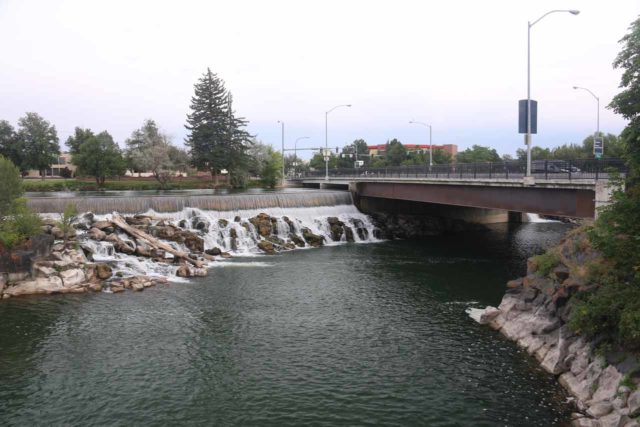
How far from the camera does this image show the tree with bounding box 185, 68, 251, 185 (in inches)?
3423

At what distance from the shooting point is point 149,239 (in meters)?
39.5

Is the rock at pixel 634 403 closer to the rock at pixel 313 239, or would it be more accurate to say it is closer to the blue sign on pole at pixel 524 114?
the blue sign on pole at pixel 524 114

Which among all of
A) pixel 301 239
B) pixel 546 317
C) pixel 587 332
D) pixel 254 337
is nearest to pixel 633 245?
pixel 587 332

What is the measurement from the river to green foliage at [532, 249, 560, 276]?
3.97m

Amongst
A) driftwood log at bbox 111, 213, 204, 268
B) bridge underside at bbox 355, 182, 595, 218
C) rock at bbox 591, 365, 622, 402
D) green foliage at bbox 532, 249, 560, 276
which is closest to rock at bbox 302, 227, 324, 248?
bridge underside at bbox 355, 182, 595, 218

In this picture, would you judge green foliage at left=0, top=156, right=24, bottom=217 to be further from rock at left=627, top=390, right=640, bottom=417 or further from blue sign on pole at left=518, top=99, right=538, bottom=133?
rock at left=627, top=390, right=640, bottom=417

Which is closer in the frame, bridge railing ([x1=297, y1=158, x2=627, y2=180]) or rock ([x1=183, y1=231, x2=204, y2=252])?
bridge railing ([x1=297, y1=158, x2=627, y2=180])

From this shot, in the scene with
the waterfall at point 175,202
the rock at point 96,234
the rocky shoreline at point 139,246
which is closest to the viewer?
the rocky shoreline at point 139,246

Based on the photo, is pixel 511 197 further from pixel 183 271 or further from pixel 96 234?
pixel 96 234

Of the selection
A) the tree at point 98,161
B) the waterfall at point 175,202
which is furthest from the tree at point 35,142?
the waterfall at point 175,202

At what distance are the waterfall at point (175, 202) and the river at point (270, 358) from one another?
16895 mm

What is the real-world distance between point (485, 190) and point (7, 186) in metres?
35.3

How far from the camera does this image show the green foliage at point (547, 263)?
23.3 metres

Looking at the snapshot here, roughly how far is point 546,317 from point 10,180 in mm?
33251
